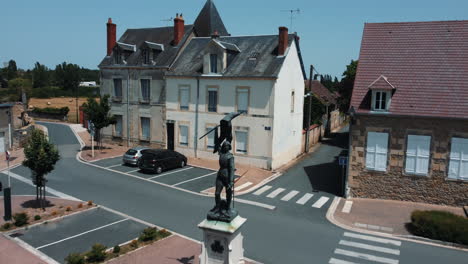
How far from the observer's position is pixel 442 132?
58.7 feet

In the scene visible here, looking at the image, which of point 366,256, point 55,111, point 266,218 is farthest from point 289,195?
point 55,111

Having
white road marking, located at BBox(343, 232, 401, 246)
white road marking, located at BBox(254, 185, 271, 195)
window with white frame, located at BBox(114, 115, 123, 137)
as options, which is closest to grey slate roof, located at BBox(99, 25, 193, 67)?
window with white frame, located at BBox(114, 115, 123, 137)

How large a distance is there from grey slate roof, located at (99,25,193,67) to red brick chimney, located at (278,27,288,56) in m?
8.74

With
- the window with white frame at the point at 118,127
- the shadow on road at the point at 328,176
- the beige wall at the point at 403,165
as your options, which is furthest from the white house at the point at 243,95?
the beige wall at the point at 403,165

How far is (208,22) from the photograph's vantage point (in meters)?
32.1

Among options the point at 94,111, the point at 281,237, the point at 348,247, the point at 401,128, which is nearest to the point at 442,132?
the point at 401,128

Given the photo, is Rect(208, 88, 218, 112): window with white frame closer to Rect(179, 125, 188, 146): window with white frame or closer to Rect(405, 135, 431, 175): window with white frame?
Rect(179, 125, 188, 146): window with white frame

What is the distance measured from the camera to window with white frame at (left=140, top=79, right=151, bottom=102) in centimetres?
2981

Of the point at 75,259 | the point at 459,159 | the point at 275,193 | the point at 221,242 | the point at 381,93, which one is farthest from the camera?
the point at 275,193

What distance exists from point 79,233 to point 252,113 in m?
14.1

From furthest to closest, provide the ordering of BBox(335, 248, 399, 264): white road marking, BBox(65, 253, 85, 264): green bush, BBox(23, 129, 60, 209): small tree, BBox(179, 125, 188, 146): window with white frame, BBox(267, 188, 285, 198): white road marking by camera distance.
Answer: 1. BBox(179, 125, 188, 146): window with white frame
2. BBox(267, 188, 285, 198): white road marking
3. BBox(23, 129, 60, 209): small tree
4. BBox(335, 248, 399, 264): white road marking
5. BBox(65, 253, 85, 264): green bush

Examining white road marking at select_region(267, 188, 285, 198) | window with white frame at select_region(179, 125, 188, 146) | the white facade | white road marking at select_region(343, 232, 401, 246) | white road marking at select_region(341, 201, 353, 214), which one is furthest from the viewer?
window with white frame at select_region(179, 125, 188, 146)

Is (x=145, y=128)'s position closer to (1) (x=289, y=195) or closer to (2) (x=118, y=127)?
(2) (x=118, y=127)

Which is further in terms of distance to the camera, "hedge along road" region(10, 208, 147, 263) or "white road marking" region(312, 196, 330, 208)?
"white road marking" region(312, 196, 330, 208)
